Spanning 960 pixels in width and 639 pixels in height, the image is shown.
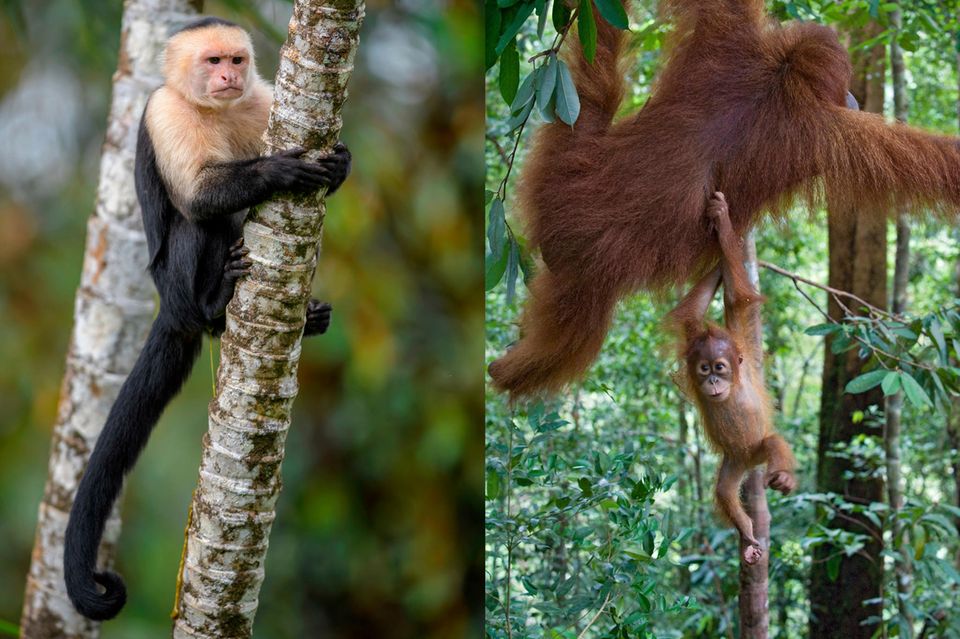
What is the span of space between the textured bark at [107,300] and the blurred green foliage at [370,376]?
2.8 inches

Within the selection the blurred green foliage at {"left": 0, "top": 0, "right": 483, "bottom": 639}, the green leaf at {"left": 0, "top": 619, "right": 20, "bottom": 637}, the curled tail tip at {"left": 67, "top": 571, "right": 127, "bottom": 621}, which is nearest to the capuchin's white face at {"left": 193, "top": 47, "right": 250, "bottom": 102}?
the blurred green foliage at {"left": 0, "top": 0, "right": 483, "bottom": 639}

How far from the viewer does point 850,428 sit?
113 inches

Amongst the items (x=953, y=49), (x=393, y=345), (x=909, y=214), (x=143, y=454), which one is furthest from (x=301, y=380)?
(x=953, y=49)

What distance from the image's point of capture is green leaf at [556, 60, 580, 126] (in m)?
2.00

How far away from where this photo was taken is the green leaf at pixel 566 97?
2.00m

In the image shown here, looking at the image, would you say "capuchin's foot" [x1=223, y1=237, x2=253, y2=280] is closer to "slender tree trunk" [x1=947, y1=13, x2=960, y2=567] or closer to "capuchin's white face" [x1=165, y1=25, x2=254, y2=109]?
"capuchin's white face" [x1=165, y1=25, x2=254, y2=109]

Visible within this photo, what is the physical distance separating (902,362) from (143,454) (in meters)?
1.89

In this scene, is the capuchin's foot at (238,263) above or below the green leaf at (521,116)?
below

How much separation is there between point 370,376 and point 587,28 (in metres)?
1.05

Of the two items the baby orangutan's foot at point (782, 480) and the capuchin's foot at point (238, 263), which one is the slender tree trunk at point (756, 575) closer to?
the baby orangutan's foot at point (782, 480)

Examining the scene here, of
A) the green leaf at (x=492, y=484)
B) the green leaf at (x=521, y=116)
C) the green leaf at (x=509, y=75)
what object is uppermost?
the green leaf at (x=509, y=75)

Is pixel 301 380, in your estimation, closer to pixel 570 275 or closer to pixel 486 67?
pixel 570 275

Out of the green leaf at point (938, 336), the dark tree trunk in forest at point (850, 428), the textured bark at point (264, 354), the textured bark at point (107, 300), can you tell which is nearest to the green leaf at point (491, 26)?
the textured bark at point (264, 354)

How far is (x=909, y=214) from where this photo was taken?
221 centimetres
